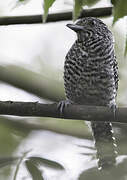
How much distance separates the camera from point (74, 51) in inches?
98.7

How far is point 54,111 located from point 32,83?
16 centimetres

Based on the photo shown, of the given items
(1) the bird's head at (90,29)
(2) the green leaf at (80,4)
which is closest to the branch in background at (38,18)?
(2) the green leaf at (80,4)

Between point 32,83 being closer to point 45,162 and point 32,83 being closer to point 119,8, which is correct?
point 45,162

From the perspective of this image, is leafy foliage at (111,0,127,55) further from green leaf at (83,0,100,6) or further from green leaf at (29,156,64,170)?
green leaf at (29,156,64,170)

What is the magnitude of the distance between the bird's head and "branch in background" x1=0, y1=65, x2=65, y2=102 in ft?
3.41

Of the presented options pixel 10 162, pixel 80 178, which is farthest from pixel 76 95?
pixel 80 178

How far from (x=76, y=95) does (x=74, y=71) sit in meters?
0.20

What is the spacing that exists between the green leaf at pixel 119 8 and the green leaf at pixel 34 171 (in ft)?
1.39

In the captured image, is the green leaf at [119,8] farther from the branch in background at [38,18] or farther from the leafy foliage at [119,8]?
the branch in background at [38,18]

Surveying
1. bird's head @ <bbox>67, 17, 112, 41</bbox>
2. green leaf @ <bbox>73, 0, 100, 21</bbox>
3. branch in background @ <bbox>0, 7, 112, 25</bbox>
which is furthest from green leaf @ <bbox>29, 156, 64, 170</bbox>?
bird's head @ <bbox>67, 17, 112, 41</bbox>

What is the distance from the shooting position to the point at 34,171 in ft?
3.43

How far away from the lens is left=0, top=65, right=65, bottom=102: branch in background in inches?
54.7

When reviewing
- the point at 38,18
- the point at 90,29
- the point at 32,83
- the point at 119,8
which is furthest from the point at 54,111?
the point at 90,29

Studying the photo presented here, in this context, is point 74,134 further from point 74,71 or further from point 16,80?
point 74,71
